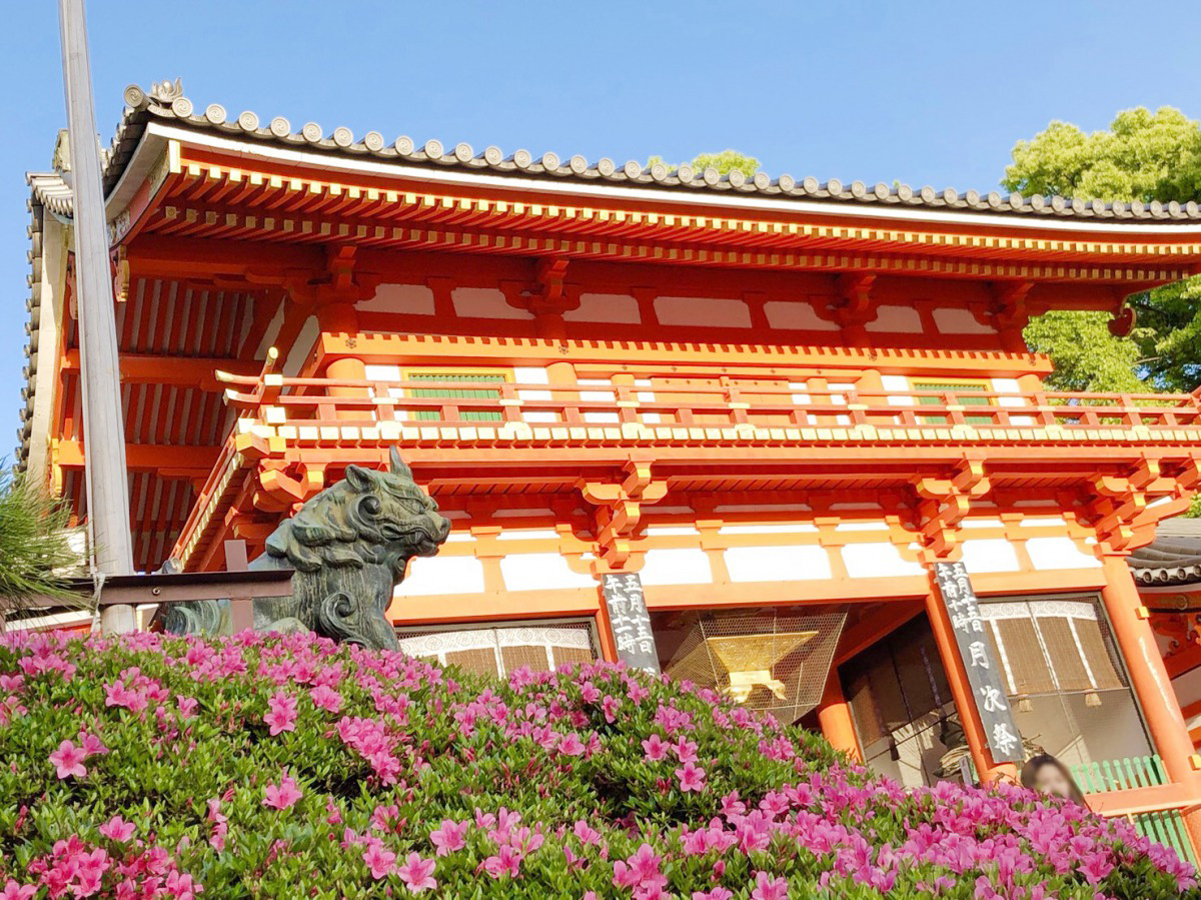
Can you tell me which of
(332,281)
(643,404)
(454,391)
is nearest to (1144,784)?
(643,404)

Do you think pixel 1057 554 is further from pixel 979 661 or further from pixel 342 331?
pixel 342 331

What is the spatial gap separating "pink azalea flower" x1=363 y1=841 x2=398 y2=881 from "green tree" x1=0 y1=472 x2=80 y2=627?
163cm

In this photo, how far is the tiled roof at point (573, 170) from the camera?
966cm

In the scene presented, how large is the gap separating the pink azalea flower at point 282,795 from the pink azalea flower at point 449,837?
0.40m

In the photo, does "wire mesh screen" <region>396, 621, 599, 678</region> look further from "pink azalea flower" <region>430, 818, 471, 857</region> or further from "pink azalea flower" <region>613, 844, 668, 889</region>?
"pink azalea flower" <region>613, 844, 668, 889</region>

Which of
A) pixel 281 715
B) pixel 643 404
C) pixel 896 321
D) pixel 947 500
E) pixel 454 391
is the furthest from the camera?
pixel 896 321

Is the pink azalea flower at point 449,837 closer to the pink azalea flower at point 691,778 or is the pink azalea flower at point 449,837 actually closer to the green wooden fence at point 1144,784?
the pink azalea flower at point 691,778

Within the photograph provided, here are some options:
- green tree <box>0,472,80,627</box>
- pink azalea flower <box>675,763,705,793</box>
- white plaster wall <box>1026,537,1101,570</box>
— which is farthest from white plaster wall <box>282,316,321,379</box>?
pink azalea flower <box>675,763,705,793</box>

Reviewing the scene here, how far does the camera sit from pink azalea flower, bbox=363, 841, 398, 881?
3.13m

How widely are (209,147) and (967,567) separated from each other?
815 cm

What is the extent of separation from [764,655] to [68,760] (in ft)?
31.2

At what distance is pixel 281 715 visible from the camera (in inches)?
152

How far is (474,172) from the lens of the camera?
10750 millimetres

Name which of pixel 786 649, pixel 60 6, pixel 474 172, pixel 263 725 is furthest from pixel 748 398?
pixel 263 725
